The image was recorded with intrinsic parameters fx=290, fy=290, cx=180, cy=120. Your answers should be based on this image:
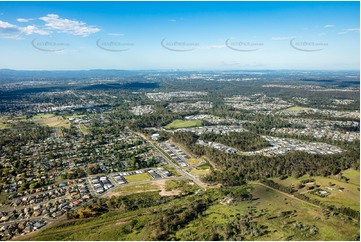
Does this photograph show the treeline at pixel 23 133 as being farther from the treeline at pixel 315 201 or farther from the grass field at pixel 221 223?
the treeline at pixel 315 201

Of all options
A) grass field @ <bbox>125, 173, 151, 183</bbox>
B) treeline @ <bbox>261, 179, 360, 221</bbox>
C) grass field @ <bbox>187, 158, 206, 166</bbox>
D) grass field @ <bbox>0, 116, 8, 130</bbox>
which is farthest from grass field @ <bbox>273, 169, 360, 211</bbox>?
grass field @ <bbox>0, 116, 8, 130</bbox>

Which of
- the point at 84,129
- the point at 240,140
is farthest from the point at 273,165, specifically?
the point at 84,129

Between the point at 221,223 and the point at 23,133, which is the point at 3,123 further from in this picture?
the point at 221,223

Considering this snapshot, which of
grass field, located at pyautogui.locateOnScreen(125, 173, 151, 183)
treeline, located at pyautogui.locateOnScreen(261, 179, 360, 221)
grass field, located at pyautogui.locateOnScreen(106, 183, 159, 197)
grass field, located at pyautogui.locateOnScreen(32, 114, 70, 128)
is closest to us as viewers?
treeline, located at pyautogui.locateOnScreen(261, 179, 360, 221)

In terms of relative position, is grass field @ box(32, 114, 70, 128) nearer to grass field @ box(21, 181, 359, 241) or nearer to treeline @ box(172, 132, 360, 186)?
treeline @ box(172, 132, 360, 186)

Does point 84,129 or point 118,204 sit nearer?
point 118,204

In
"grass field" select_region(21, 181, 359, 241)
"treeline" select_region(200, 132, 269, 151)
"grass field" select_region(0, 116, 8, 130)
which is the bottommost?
"grass field" select_region(21, 181, 359, 241)

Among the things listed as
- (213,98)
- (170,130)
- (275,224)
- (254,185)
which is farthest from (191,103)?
(275,224)
